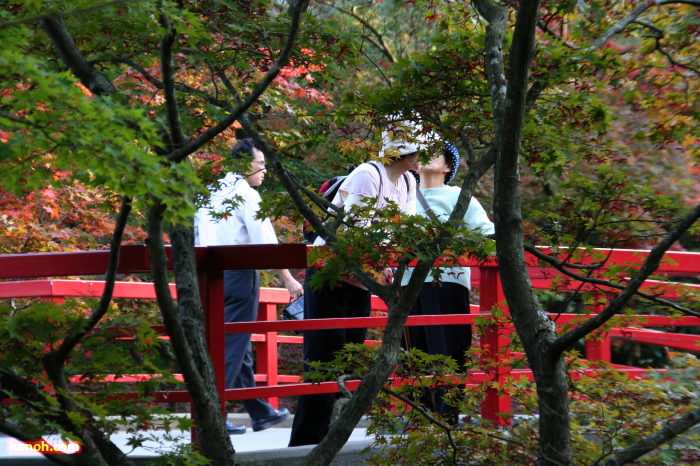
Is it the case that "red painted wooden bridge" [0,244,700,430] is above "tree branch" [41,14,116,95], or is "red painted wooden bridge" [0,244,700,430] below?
below

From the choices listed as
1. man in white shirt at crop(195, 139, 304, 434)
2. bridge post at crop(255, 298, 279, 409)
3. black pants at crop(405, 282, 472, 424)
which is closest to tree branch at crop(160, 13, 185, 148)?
man in white shirt at crop(195, 139, 304, 434)

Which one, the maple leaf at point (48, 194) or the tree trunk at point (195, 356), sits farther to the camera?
the maple leaf at point (48, 194)

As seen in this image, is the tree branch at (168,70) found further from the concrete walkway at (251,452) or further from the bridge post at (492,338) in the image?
the bridge post at (492,338)

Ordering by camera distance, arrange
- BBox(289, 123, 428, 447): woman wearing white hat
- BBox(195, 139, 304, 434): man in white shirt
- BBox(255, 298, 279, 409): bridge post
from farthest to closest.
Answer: BBox(255, 298, 279, 409): bridge post
BBox(195, 139, 304, 434): man in white shirt
BBox(289, 123, 428, 447): woman wearing white hat

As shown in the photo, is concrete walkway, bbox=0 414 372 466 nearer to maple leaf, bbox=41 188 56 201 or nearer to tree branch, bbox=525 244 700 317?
tree branch, bbox=525 244 700 317

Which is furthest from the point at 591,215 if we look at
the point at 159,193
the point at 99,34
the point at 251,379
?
the point at 251,379

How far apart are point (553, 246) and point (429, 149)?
2.42 feet

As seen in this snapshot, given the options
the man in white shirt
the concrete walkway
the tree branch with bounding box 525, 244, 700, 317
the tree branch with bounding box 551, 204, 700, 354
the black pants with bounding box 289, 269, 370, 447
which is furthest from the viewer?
the man in white shirt

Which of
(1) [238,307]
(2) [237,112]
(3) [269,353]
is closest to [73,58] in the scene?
(2) [237,112]

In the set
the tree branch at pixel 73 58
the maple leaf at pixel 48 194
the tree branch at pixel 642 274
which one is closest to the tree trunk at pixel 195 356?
the tree branch at pixel 73 58

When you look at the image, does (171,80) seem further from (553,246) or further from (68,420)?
(553,246)

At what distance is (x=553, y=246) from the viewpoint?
3008 millimetres

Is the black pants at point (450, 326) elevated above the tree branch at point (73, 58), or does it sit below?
below

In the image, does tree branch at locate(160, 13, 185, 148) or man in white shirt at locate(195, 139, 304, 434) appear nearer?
tree branch at locate(160, 13, 185, 148)
